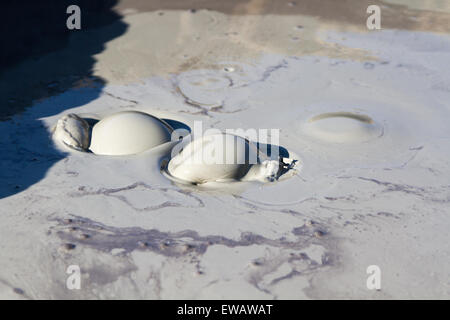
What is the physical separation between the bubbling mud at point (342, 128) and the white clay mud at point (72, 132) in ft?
6.43

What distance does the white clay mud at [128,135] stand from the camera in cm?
411

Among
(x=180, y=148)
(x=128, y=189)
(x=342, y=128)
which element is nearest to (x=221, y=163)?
(x=180, y=148)

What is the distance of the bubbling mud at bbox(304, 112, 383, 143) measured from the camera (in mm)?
4344

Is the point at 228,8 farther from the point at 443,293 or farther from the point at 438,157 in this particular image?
the point at 443,293

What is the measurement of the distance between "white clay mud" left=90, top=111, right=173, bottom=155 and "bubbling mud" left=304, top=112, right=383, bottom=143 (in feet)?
4.36

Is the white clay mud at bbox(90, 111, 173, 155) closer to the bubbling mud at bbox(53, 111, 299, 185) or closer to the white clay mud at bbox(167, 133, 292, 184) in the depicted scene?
the bubbling mud at bbox(53, 111, 299, 185)

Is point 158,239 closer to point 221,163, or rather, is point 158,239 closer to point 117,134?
point 221,163

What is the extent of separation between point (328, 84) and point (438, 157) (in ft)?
5.01

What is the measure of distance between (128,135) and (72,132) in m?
0.51

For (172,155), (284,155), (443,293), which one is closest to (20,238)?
(172,155)

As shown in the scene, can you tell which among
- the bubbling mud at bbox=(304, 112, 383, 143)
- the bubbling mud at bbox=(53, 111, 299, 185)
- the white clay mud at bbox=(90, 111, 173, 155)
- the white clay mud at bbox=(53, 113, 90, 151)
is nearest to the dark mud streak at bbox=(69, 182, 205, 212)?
the bubbling mud at bbox=(53, 111, 299, 185)

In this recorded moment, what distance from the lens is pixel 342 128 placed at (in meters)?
4.42

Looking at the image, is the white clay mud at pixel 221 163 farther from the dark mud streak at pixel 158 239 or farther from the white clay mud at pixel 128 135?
the dark mud streak at pixel 158 239

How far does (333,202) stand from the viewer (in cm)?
361
